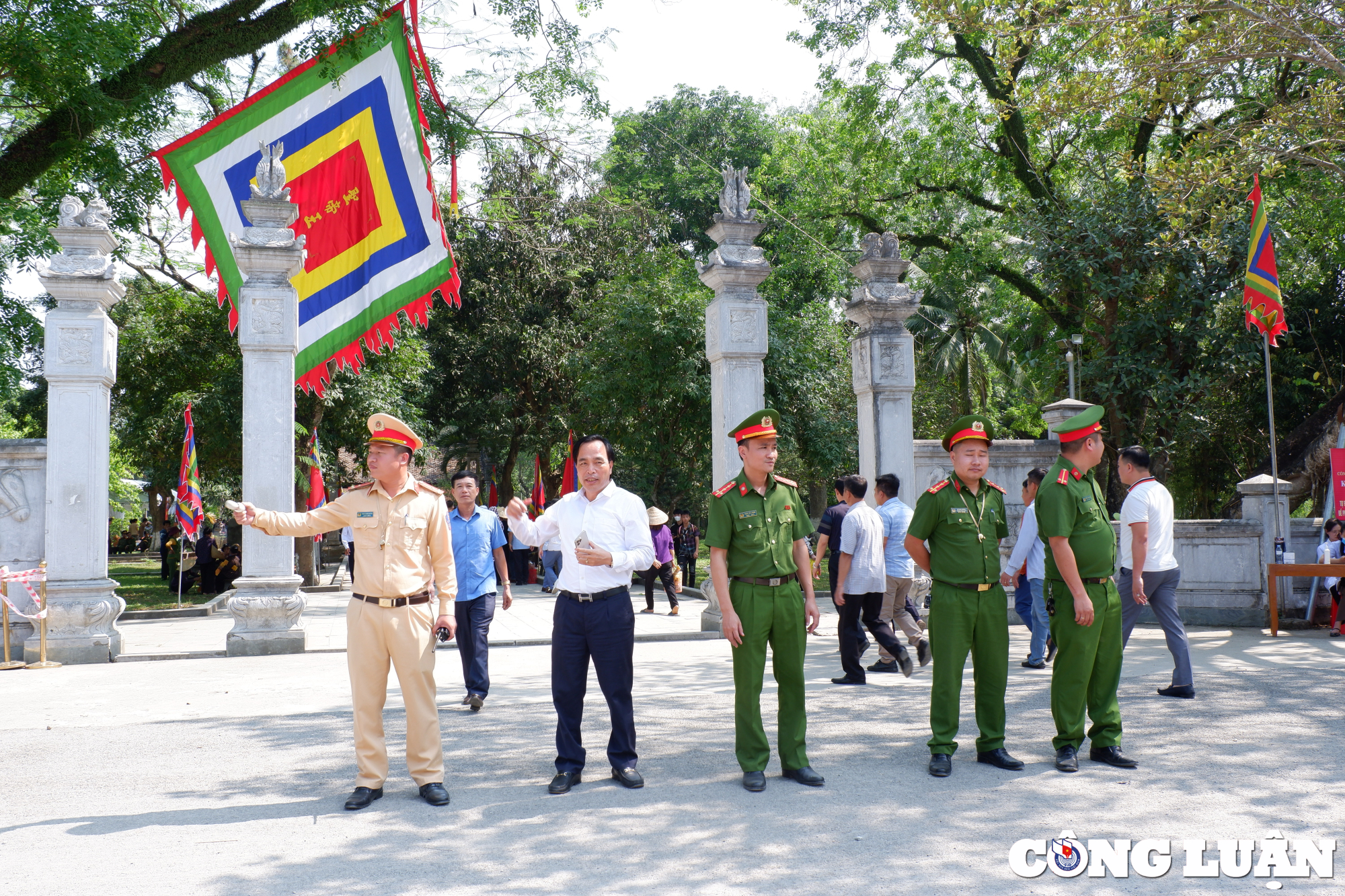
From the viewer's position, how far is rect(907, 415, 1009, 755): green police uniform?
17.9 ft

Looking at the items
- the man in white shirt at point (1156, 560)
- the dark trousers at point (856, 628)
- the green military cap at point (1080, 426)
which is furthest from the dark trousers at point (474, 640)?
the man in white shirt at point (1156, 560)

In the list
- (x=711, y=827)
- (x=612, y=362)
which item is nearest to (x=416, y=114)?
(x=612, y=362)

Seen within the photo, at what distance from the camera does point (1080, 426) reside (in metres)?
5.75

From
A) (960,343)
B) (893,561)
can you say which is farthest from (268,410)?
(960,343)

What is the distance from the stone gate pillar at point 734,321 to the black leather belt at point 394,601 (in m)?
6.67

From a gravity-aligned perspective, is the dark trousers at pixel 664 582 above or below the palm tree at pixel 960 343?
below

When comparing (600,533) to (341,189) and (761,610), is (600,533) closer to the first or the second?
(761,610)

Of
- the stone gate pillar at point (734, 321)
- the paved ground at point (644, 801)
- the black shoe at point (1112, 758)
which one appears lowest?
the paved ground at point (644, 801)

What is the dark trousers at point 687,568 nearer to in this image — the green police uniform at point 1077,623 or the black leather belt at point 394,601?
the green police uniform at point 1077,623

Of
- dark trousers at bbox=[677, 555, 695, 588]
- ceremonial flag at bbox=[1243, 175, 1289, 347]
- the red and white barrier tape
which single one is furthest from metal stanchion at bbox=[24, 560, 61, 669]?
ceremonial flag at bbox=[1243, 175, 1289, 347]

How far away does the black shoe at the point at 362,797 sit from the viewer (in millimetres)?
4844

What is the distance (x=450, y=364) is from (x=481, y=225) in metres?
4.15

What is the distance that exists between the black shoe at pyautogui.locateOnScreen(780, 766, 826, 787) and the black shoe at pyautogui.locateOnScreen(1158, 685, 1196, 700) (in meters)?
3.69

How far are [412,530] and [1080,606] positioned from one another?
3.77 metres
